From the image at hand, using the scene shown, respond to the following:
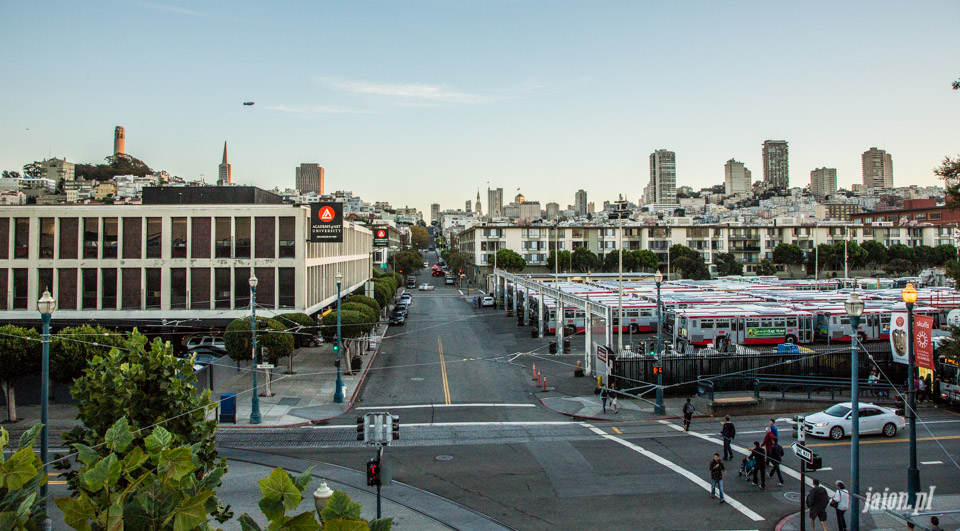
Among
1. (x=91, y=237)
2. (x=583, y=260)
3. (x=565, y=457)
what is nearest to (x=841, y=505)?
(x=565, y=457)

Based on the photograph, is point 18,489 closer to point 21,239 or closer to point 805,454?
point 805,454

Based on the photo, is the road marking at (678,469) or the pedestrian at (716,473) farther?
the pedestrian at (716,473)

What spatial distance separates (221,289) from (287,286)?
407cm

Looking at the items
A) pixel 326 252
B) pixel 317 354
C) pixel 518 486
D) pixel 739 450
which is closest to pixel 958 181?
pixel 739 450

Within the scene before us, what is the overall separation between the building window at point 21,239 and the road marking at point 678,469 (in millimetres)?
36415

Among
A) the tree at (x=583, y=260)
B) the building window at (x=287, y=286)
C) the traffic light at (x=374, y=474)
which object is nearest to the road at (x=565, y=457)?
the traffic light at (x=374, y=474)

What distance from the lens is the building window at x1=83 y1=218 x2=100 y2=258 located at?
3775 cm

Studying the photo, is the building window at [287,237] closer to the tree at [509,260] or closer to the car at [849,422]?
the car at [849,422]

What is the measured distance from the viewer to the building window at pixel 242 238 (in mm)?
38531

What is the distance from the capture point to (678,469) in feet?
59.9

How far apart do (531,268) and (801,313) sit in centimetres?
6612

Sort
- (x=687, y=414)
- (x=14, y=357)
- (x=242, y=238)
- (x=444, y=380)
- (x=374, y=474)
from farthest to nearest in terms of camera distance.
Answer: (x=242, y=238), (x=444, y=380), (x=14, y=357), (x=687, y=414), (x=374, y=474)

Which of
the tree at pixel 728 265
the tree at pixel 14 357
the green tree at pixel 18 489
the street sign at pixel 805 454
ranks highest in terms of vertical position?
the tree at pixel 728 265

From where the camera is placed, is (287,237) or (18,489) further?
(287,237)
